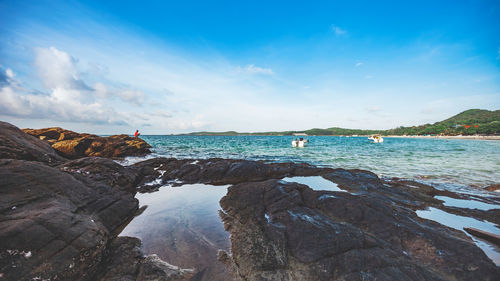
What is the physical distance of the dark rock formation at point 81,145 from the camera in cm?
1972

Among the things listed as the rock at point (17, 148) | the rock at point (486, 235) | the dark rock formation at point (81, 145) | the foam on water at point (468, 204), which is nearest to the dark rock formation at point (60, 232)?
the rock at point (17, 148)

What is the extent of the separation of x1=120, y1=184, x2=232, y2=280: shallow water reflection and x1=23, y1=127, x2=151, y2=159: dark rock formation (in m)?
17.2

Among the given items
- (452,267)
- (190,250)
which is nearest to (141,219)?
(190,250)

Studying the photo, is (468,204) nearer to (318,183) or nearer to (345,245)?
(318,183)

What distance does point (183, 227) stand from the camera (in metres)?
6.18

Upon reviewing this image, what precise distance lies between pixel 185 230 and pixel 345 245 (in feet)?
15.4

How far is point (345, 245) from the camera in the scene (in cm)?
432

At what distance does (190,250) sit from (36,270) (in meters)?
2.82

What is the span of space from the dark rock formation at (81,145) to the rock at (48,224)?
18649 mm

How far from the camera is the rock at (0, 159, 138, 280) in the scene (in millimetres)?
3371

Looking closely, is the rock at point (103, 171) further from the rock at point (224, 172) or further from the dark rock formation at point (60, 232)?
the dark rock formation at point (60, 232)

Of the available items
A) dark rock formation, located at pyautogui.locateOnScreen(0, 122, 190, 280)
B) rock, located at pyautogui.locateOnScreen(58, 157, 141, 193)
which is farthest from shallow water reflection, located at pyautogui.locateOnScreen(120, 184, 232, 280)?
rock, located at pyautogui.locateOnScreen(58, 157, 141, 193)

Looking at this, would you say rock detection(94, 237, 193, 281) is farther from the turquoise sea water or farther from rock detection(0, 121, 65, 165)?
the turquoise sea water

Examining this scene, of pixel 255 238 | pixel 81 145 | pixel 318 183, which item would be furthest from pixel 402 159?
pixel 81 145
